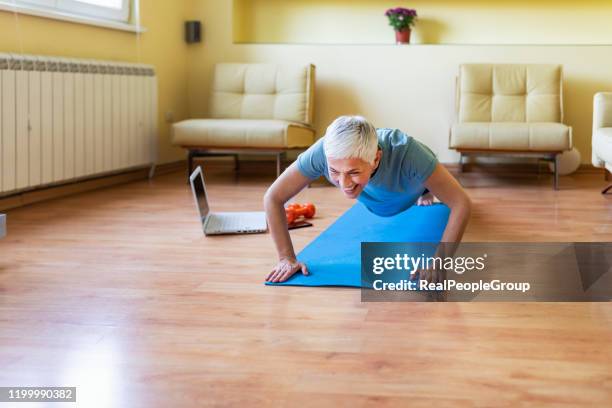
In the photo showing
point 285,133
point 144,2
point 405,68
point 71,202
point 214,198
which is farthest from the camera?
point 405,68

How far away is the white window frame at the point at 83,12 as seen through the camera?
425 centimetres

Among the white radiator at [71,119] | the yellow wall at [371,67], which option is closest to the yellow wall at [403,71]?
the yellow wall at [371,67]

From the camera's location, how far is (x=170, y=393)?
5.32 ft

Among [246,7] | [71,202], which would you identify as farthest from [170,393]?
[246,7]

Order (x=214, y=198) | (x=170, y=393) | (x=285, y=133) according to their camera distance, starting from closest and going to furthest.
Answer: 1. (x=170, y=393)
2. (x=214, y=198)
3. (x=285, y=133)

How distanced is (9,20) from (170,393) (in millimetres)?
3090

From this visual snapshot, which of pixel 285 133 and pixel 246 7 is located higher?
pixel 246 7

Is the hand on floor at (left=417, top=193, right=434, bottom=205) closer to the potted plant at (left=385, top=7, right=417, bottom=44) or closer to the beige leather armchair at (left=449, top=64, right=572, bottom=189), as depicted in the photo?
the beige leather armchair at (left=449, top=64, right=572, bottom=189)

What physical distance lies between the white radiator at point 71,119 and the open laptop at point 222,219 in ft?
3.36

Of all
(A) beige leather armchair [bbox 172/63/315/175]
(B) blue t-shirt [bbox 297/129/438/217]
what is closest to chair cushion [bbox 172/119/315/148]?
(A) beige leather armchair [bbox 172/63/315/175]

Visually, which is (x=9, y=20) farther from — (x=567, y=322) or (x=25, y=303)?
(x=567, y=322)

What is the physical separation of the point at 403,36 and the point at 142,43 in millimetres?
2004

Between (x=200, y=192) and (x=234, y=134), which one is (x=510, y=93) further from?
(x=200, y=192)

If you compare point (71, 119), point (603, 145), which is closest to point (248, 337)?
point (71, 119)
